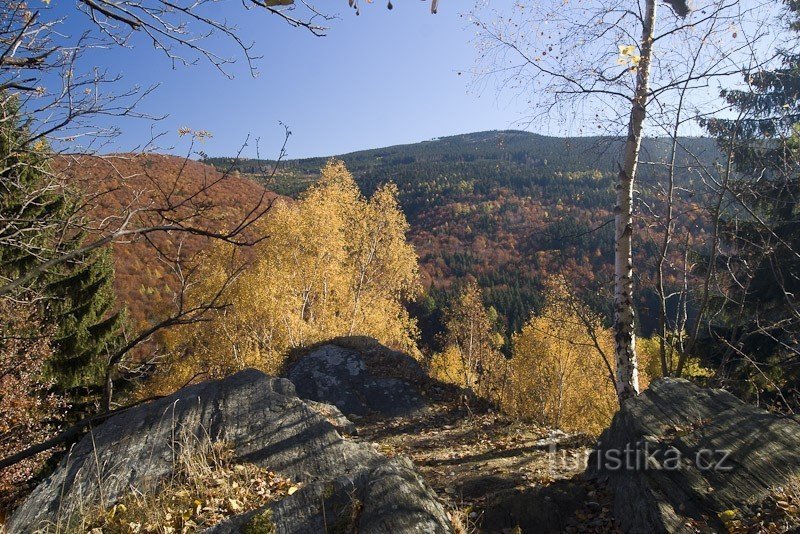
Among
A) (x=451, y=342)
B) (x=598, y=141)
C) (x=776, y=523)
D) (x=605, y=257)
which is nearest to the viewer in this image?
(x=776, y=523)

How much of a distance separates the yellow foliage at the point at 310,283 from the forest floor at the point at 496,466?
25.8ft

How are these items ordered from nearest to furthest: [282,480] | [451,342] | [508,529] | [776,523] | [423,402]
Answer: [776,523], [508,529], [282,480], [423,402], [451,342]

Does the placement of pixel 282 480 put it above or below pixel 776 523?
below

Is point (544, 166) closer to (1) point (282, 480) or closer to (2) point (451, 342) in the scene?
(2) point (451, 342)

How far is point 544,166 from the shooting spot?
147 meters

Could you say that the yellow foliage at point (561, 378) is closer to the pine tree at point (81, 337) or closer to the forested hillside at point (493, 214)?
the forested hillside at point (493, 214)

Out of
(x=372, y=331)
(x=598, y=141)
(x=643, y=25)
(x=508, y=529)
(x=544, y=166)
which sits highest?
(x=544, y=166)

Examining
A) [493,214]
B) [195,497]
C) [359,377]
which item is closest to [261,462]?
[195,497]

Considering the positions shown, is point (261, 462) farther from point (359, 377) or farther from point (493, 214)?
point (493, 214)

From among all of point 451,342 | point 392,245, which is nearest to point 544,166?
point 451,342

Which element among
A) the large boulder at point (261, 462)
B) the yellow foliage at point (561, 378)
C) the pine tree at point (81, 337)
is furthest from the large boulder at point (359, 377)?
the yellow foliage at point (561, 378)

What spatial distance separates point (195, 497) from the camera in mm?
3518

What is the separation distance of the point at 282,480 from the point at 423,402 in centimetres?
549

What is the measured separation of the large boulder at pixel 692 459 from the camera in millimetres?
2996
